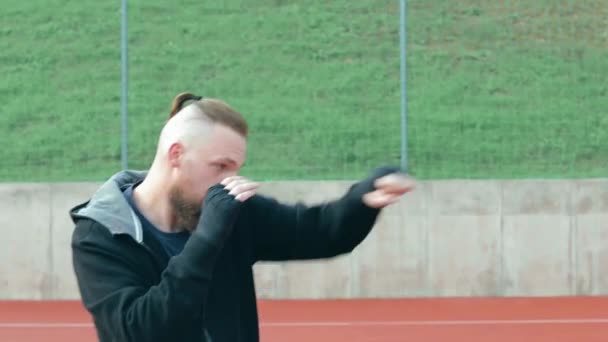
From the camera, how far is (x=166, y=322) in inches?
123

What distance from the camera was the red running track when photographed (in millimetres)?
10523

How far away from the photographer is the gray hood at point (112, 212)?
3342mm

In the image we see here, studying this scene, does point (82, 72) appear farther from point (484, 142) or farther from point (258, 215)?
point (258, 215)

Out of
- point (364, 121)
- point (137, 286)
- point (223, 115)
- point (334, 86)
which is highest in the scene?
point (223, 115)

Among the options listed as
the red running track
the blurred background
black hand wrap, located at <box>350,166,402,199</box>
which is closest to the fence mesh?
the blurred background

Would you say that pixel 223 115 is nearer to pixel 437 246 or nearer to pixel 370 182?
pixel 370 182

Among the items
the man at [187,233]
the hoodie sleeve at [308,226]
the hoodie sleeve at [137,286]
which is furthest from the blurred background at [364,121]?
the hoodie sleeve at [137,286]

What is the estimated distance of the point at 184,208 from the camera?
10.9ft

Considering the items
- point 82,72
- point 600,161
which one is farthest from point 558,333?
point 82,72

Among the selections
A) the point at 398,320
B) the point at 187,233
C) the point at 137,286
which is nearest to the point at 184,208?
the point at 187,233

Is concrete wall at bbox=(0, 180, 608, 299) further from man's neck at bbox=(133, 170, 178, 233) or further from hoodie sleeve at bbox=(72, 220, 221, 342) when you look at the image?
hoodie sleeve at bbox=(72, 220, 221, 342)

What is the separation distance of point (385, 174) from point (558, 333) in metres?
7.48

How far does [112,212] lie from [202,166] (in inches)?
10.3

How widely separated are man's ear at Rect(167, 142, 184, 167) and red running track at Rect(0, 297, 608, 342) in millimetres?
6995
